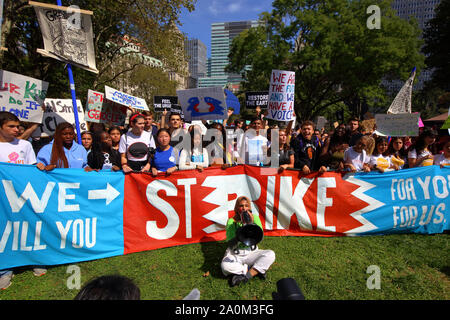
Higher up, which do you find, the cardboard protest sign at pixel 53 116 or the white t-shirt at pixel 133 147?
the cardboard protest sign at pixel 53 116

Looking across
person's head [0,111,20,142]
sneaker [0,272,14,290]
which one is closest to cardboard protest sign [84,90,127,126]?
person's head [0,111,20,142]

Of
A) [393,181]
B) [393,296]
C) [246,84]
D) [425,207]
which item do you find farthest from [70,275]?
[246,84]

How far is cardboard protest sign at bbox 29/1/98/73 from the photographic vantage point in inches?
192

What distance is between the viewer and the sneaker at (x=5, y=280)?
121 inches

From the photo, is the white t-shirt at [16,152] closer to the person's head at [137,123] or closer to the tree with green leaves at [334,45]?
the person's head at [137,123]

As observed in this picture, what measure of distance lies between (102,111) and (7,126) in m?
3.57

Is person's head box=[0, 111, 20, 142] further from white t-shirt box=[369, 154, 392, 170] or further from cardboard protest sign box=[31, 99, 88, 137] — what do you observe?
white t-shirt box=[369, 154, 392, 170]

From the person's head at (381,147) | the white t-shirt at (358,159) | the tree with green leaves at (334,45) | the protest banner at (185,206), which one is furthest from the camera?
the tree with green leaves at (334,45)

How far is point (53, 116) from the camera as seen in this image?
19.2 ft

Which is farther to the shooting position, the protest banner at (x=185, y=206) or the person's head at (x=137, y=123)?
the person's head at (x=137, y=123)

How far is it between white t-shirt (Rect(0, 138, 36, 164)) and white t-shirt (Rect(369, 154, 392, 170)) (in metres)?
5.57

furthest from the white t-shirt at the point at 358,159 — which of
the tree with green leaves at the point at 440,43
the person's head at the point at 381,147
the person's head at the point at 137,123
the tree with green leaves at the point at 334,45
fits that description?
the tree with green leaves at the point at 440,43

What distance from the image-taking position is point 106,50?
1378 cm

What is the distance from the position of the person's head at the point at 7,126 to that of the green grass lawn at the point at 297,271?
1.83m
